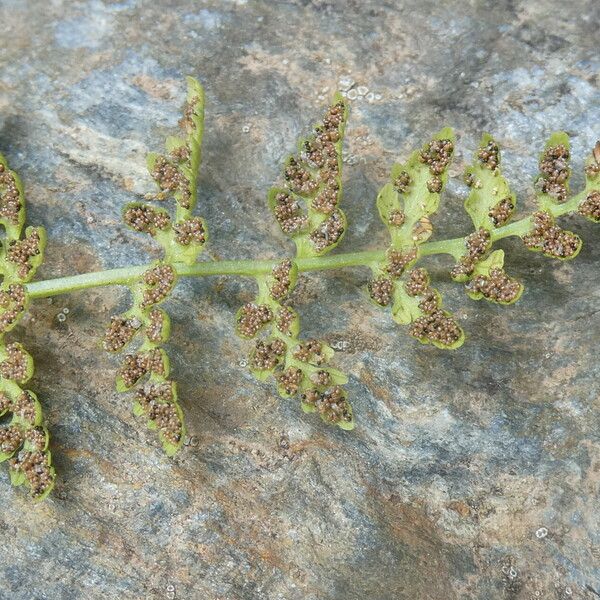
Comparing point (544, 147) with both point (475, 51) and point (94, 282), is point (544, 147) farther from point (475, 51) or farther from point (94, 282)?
point (94, 282)

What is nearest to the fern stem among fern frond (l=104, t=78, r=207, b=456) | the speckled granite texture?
fern frond (l=104, t=78, r=207, b=456)

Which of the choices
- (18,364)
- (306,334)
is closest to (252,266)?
(306,334)

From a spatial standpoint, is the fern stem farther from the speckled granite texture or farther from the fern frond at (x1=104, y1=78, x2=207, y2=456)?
the speckled granite texture

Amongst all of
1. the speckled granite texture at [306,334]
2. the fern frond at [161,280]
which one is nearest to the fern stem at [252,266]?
the fern frond at [161,280]

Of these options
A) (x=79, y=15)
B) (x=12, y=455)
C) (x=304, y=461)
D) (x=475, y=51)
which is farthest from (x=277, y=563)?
(x=79, y=15)

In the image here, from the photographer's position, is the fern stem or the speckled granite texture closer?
the speckled granite texture

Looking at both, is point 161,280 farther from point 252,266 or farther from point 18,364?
point 18,364
